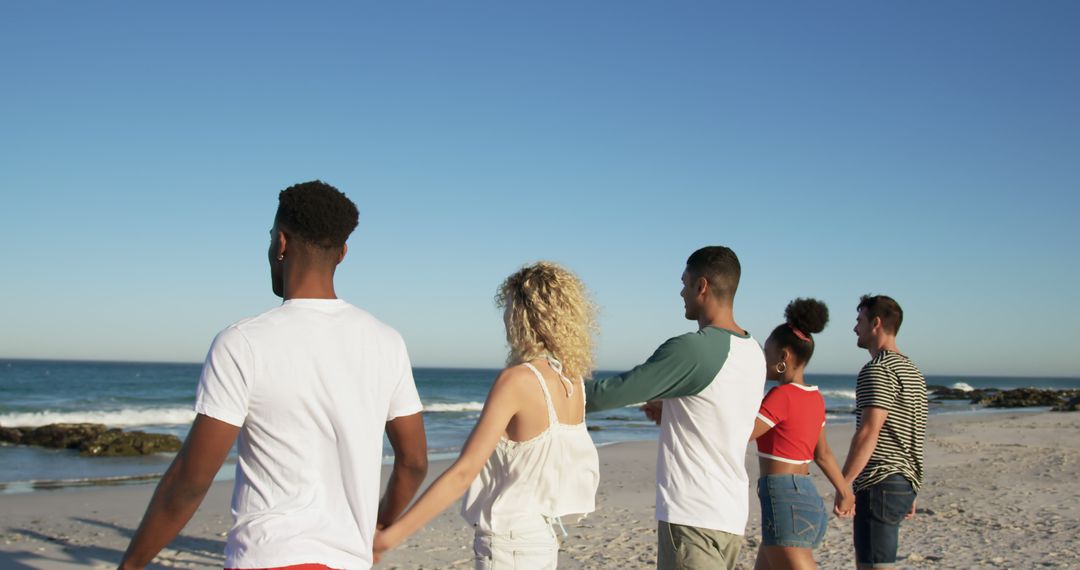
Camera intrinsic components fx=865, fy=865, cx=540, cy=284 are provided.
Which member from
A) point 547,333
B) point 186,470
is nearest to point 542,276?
point 547,333

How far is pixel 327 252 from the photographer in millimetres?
2307

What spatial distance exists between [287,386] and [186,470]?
0.29m

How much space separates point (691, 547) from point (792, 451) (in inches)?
36.6

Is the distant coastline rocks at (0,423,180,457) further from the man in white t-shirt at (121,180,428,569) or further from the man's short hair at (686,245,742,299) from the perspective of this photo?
the man in white t-shirt at (121,180,428,569)

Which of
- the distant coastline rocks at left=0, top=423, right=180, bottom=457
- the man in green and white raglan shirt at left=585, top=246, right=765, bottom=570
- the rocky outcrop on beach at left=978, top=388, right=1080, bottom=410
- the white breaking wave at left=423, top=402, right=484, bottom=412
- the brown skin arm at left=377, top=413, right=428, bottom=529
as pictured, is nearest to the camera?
the brown skin arm at left=377, top=413, right=428, bottom=529

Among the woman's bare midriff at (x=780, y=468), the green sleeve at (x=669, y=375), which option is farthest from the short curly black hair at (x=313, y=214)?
the woman's bare midriff at (x=780, y=468)

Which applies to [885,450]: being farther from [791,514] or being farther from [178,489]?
[178,489]

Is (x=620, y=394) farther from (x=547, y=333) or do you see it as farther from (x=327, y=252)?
(x=327, y=252)

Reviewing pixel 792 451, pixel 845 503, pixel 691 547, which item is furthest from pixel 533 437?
pixel 845 503

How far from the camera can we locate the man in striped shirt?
4.21m

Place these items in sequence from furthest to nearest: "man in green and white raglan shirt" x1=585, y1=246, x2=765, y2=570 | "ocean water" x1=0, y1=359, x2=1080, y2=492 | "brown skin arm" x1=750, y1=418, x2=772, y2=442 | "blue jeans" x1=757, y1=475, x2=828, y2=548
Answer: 1. "ocean water" x1=0, y1=359, x2=1080, y2=492
2. "brown skin arm" x1=750, y1=418, x2=772, y2=442
3. "blue jeans" x1=757, y1=475, x2=828, y2=548
4. "man in green and white raglan shirt" x1=585, y1=246, x2=765, y2=570

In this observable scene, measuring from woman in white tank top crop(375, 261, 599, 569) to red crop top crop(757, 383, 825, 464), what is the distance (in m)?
1.14

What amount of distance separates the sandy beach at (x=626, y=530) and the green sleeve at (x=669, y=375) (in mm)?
4388

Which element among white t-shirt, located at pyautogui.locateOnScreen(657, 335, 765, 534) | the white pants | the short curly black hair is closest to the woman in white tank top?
the white pants
